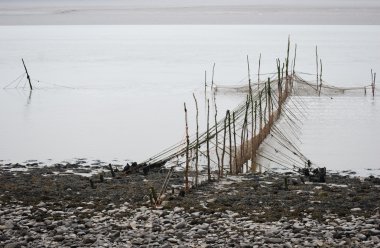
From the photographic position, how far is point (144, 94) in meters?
18.3

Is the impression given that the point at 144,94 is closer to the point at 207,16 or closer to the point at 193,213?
the point at 193,213

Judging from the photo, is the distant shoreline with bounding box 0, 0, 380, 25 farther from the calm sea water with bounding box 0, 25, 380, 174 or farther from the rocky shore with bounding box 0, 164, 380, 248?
the rocky shore with bounding box 0, 164, 380, 248

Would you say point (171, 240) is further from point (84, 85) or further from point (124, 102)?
point (84, 85)

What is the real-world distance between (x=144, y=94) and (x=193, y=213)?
11919 millimetres

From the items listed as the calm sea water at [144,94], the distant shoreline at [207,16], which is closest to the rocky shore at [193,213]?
the calm sea water at [144,94]

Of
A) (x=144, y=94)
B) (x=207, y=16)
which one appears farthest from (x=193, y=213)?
(x=207, y=16)

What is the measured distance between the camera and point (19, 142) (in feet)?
39.1

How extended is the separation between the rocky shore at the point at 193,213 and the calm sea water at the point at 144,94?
225 centimetres

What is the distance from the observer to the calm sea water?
37.2 feet

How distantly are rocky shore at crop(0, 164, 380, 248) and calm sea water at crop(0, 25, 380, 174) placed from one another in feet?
7.39

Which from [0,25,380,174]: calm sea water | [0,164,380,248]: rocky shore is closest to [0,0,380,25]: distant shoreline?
[0,25,380,174]: calm sea water

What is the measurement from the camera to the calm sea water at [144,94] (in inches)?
447

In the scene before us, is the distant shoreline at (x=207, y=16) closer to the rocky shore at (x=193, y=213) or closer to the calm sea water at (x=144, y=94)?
the calm sea water at (x=144, y=94)

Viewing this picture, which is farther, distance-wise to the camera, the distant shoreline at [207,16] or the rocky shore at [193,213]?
the distant shoreline at [207,16]
